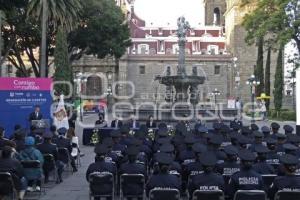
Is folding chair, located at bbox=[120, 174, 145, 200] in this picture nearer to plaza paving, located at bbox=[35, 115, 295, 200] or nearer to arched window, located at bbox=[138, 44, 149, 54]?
plaza paving, located at bbox=[35, 115, 295, 200]

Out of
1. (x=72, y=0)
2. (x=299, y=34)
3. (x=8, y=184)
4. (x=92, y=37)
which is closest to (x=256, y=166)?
(x=8, y=184)

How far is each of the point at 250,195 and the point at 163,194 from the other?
144cm

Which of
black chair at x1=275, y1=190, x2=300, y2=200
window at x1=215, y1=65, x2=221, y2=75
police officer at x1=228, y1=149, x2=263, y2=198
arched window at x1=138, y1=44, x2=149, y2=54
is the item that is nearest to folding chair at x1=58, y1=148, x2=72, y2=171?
police officer at x1=228, y1=149, x2=263, y2=198

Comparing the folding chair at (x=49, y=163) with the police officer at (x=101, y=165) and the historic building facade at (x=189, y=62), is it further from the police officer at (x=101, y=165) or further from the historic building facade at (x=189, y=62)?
the historic building facade at (x=189, y=62)

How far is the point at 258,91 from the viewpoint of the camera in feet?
218

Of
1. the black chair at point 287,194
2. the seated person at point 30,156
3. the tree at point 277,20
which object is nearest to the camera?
the black chair at point 287,194

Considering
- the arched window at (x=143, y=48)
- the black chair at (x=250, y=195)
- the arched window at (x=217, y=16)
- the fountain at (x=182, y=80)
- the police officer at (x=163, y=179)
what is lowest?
the black chair at (x=250, y=195)

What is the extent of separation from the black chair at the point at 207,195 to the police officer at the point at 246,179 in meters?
0.57

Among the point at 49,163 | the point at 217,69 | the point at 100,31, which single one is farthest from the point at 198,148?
the point at 217,69

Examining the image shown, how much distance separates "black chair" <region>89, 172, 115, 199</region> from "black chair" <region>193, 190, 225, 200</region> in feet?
7.95

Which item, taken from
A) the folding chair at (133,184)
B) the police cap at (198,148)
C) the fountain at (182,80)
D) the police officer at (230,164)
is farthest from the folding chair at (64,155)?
the fountain at (182,80)

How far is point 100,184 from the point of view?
10.8 metres

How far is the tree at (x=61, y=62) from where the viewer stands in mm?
46406

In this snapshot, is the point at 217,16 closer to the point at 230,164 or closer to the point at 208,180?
the point at 230,164
